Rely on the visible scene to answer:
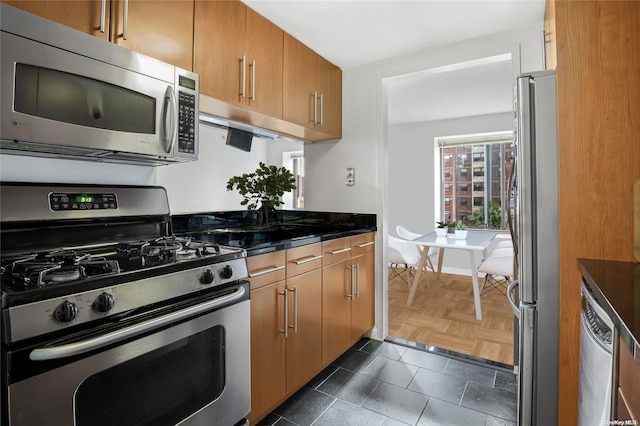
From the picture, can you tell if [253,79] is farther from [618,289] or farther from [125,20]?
[618,289]

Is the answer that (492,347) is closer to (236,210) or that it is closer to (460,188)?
(236,210)

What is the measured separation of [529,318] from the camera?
135 centimetres

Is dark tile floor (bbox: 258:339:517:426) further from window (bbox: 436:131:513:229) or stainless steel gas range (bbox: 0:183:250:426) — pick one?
window (bbox: 436:131:513:229)

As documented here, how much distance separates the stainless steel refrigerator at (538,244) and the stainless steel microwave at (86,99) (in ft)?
4.55

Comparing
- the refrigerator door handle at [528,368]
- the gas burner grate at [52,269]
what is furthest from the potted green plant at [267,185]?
the refrigerator door handle at [528,368]

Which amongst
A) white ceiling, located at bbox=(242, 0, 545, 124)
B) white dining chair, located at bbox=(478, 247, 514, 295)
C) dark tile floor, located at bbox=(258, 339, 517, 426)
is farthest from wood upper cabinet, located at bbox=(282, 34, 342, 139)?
white dining chair, located at bbox=(478, 247, 514, 295)

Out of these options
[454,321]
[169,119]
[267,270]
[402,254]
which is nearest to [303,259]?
[267,270]

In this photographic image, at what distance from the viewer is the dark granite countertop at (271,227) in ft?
5.87

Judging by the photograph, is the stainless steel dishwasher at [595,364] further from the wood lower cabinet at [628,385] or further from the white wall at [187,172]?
the white wall at [187,172]

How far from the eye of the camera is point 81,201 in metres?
1.38

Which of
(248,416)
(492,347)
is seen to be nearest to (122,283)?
(248,416)

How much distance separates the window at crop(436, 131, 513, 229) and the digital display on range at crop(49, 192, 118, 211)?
462 centimetres

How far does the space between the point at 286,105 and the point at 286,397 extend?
5.36ft

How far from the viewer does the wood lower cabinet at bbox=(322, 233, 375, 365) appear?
2002 millimetres
